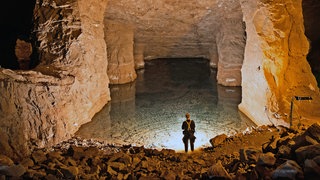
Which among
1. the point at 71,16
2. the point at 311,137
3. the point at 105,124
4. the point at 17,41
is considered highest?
the point at 71,16

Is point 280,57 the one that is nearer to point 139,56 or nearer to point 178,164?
point 178,164

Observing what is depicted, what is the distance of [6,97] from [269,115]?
6.44 meters

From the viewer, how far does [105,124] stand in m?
11.4

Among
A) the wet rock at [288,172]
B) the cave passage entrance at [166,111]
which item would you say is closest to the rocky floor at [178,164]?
the wet rock at [288,172]

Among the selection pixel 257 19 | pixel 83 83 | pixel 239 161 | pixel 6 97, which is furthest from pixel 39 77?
pixel 257 19

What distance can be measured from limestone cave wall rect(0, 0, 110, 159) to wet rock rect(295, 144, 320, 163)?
5.04 metres

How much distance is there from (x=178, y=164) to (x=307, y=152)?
2280 millimetres

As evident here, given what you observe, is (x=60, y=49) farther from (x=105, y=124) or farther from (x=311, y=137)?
(x=311, y=137)

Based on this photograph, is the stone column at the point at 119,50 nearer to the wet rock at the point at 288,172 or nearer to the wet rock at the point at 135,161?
the wet rock at the point at 135,161

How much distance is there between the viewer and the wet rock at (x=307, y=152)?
4746mm

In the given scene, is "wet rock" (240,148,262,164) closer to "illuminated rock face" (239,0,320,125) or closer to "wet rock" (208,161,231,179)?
"wet rock" (208,161,231,179)

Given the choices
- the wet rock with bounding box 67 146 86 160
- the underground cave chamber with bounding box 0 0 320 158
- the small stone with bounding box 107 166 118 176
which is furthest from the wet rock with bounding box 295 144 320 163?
the underground cave chamber with bounding box 0 0 320 158

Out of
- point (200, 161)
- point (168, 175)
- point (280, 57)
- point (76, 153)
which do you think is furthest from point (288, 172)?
point (280, 57)

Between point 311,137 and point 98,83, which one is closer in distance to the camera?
point 311,137
